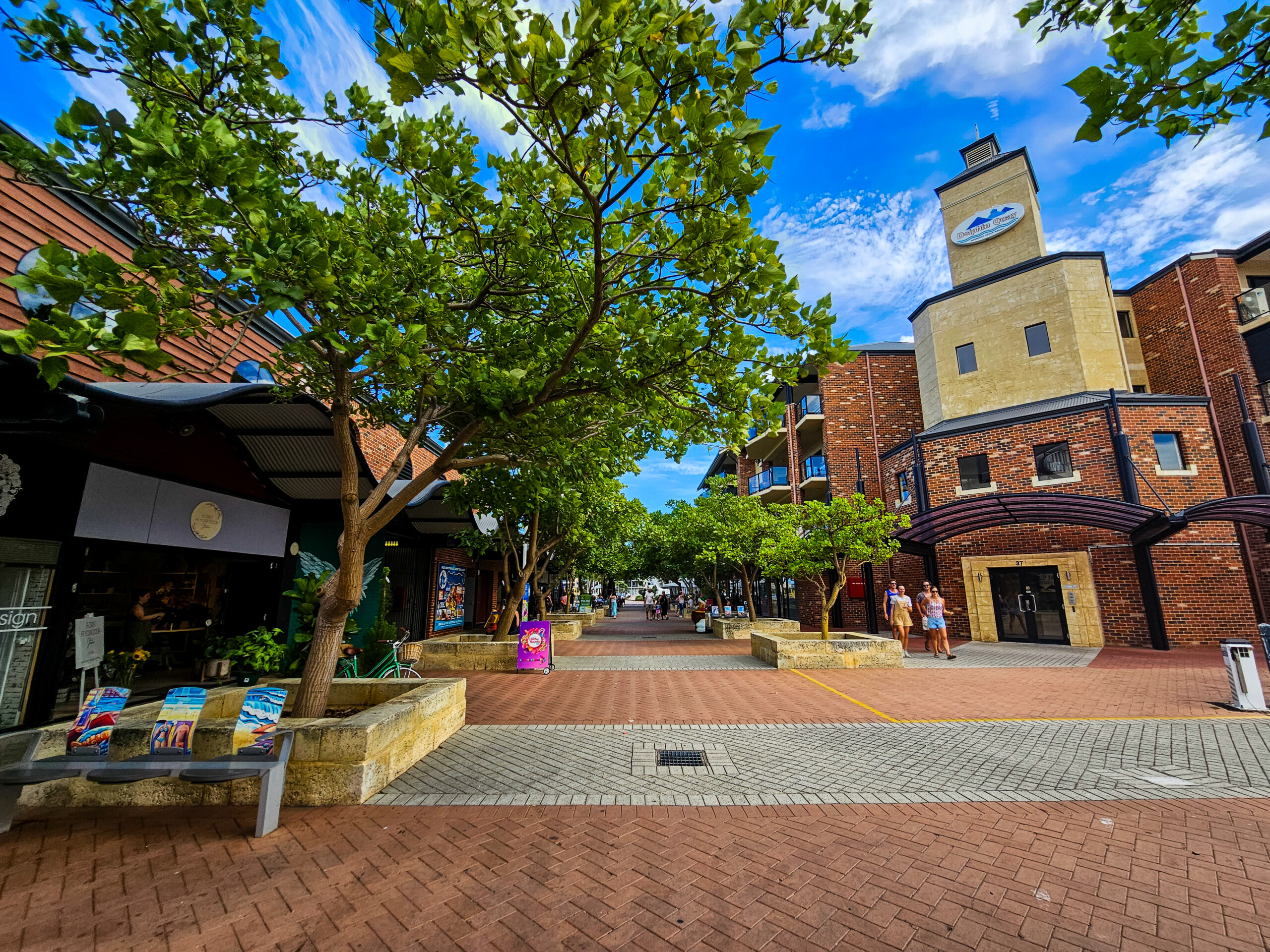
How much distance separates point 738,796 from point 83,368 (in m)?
8.28

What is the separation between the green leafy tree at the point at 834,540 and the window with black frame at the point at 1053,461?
7051 mm

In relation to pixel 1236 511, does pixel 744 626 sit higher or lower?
lower

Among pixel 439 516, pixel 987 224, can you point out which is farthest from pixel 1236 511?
pixel 439 516

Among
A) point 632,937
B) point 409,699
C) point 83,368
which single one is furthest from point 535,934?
point 83,368

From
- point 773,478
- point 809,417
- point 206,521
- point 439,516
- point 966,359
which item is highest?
point 966,359

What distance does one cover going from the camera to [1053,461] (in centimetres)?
1747

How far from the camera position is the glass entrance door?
655 inches

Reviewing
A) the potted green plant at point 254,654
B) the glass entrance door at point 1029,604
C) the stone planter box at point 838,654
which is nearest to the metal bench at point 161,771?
the potted green plant at point 254,654

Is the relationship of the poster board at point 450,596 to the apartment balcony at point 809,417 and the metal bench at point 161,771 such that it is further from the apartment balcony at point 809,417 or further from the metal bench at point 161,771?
the apartment balcony at point 809,417

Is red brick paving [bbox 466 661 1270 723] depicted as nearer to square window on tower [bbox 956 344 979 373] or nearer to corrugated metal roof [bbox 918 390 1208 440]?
corrugated metal roof [bbox 918 390 1208 440]

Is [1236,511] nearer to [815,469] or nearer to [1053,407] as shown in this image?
[1053,407]

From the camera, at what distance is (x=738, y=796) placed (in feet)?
14.7

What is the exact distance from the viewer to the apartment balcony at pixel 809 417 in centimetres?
2616

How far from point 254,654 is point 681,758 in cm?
638
